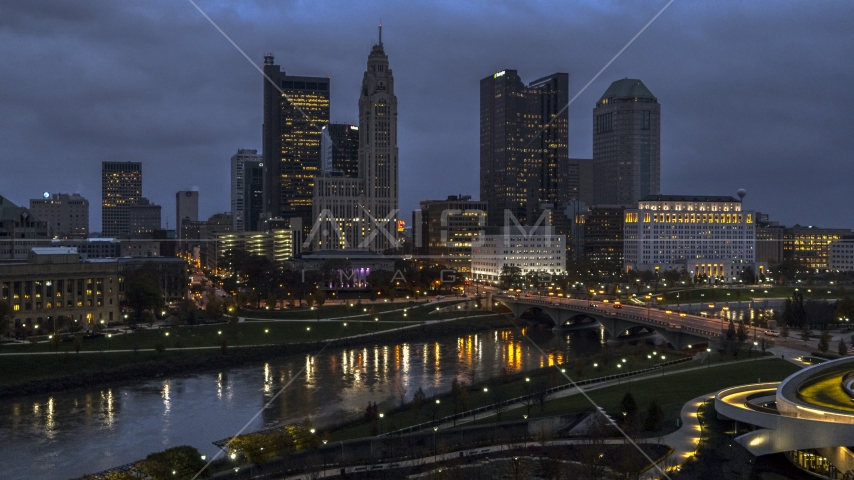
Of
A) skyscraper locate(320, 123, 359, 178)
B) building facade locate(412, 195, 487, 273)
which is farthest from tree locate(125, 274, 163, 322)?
skyscraper locate(320, 123, 359, 178)

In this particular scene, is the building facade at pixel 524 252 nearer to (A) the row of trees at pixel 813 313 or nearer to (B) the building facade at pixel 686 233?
(B) the building facade at pixel 686 233

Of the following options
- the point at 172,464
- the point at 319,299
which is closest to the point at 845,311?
the point at 319,299

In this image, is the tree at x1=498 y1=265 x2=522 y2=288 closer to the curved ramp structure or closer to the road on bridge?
the road on bridge

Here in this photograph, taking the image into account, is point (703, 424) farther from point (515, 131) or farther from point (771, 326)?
point (515, 131)

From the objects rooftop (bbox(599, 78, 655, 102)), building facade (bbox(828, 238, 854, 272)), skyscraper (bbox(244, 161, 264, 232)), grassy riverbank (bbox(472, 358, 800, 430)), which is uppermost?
rooftop (bbox(599, 78, 655, 102))

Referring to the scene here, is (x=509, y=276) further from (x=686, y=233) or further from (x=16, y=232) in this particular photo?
(x=16, y=232)

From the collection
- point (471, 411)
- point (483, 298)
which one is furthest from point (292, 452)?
point (483, 298)
